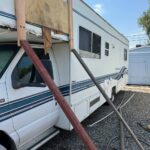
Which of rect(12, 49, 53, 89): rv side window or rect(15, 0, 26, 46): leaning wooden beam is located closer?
rect(15, 0, 26, 46): leaning wooden beam

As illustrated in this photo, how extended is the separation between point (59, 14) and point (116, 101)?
7.16 m

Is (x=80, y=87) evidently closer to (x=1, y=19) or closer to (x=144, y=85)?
(x=1, y=19)

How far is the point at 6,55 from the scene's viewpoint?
388cm

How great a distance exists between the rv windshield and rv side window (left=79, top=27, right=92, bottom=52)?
203cm

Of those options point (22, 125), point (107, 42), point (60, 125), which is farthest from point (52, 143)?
point (107, 42)

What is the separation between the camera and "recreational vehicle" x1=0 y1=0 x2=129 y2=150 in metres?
3.64

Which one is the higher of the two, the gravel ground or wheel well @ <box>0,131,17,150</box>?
wheel well @ <box>0,131,17,150</box>

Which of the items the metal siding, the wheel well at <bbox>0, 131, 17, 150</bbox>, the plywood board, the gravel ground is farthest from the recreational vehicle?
the metal siding

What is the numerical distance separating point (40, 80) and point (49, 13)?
1.06 meters

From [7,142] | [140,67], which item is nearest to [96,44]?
[7,142]

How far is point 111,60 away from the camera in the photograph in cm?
882

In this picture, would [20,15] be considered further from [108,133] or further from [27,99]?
[108,133]

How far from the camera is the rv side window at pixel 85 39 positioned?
5.73 m

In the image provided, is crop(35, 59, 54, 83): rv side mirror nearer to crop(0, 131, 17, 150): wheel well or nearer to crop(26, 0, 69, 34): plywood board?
crop(26, 0, 69, 34): plywood board
